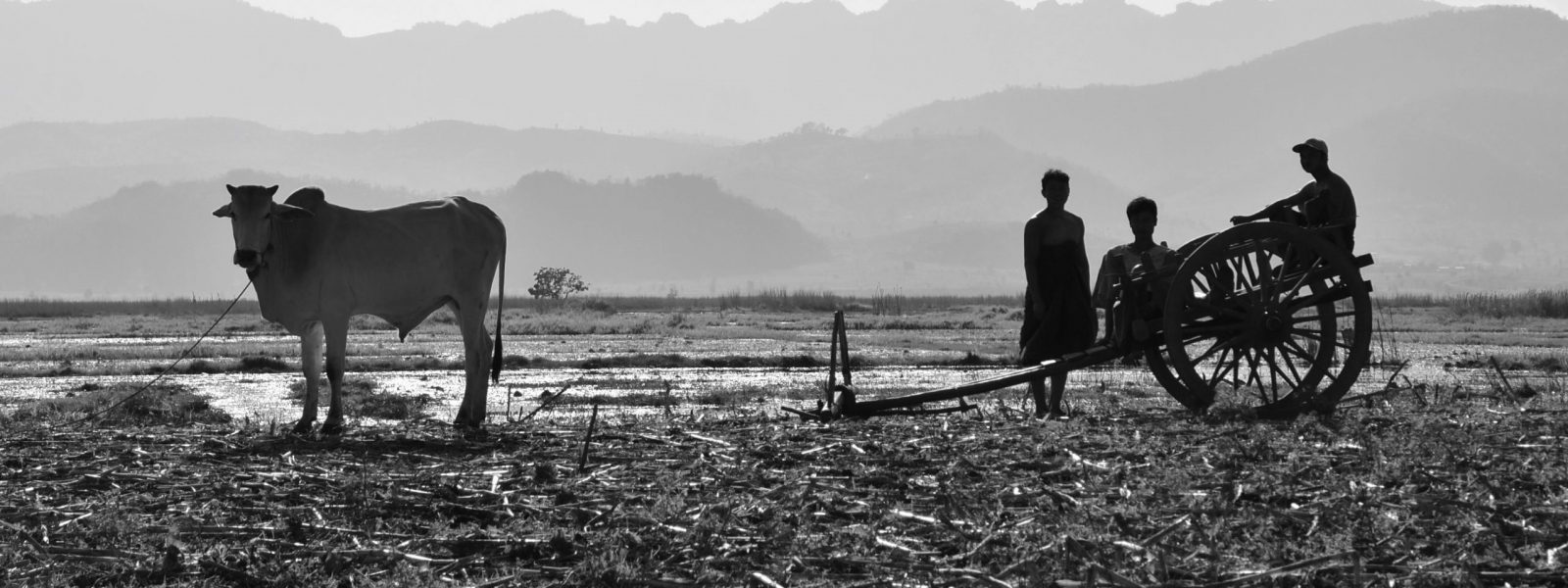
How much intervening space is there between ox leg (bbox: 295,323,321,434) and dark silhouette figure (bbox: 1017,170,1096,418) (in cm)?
509

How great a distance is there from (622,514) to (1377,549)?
2.93 m

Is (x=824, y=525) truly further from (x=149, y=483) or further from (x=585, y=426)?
(x=585, y=426)

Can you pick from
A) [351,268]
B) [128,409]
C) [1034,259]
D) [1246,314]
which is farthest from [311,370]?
[1246,314]

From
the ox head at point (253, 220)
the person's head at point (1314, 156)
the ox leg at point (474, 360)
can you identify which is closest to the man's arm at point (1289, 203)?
the person's head at point (1314, 156)

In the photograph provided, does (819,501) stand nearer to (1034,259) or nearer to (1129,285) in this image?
(1129,285)

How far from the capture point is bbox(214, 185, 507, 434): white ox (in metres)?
10.6

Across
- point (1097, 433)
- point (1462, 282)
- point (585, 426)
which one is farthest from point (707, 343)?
point (1462, 282)

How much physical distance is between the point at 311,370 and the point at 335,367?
401 millimetres

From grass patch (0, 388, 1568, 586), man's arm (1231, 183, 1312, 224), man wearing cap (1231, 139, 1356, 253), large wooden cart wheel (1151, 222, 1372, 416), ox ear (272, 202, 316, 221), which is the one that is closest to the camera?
grass patch (0, 388, 1568, 586)

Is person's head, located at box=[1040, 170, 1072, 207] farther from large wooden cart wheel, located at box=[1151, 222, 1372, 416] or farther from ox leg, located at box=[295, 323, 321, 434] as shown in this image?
ox leg, located at box=[295, 323, 321, 434]

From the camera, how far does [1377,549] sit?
5.04 metres

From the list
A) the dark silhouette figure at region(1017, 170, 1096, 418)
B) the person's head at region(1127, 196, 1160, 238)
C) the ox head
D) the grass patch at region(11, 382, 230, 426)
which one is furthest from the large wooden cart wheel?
the grass patch at region(11, 382, 230, 426)

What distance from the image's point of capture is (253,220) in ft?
34.3

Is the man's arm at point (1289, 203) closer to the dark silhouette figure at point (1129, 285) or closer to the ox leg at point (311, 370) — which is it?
the dark silhouette figure at point (1129, 285)
